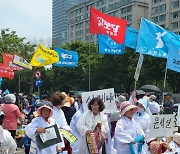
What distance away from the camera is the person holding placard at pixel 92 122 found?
258 inches

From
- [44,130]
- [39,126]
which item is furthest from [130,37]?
[44,130]

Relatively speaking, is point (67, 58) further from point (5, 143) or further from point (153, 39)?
point (5, 143)

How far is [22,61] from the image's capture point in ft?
65.8

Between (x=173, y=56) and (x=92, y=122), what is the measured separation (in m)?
5.40

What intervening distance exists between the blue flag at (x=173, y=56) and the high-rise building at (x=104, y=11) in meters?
82.9

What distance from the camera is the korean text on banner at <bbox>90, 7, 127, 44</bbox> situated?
12133 mm

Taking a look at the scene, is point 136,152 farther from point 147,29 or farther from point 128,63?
point 128,63

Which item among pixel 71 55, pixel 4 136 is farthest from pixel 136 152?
pixel 71 55

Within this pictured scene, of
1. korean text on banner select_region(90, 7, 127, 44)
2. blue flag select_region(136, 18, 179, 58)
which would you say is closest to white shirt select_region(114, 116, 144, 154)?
blue flag select_region(136, 18, 179, 58)

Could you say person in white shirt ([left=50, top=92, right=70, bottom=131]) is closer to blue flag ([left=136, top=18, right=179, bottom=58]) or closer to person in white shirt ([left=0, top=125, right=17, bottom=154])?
person in white shirt ([left=0, top=125, right=17, bottom=154])

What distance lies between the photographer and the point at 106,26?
481 inches

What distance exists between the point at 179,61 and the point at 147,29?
153 centimetres

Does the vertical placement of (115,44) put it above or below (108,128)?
above

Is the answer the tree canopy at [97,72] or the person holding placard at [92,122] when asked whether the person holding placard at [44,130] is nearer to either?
the person holding placard at [92,122]
